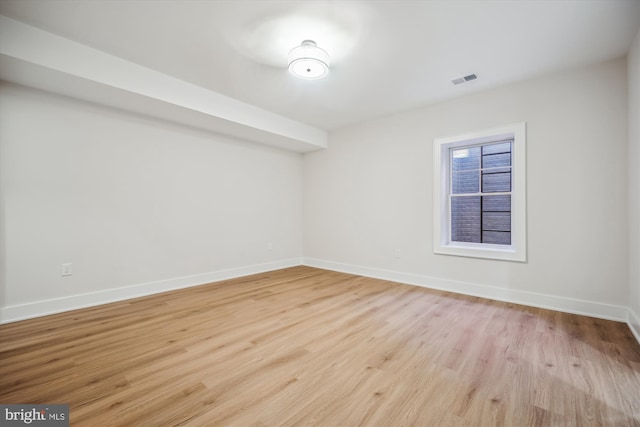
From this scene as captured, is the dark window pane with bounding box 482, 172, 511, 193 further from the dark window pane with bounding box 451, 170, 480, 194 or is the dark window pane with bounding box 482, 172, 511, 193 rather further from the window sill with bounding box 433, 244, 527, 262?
the window sill with bounding box 433, 244, 527, 262

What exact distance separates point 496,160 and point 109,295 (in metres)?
5.10

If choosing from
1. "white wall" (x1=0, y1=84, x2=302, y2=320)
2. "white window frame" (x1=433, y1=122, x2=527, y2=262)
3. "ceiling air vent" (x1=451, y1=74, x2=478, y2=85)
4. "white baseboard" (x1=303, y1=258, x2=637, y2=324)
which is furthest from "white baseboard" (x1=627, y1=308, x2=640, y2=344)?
"white wall" (x1=0, y1=84, x2=302, y2=320)

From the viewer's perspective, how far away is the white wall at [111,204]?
2652 mm

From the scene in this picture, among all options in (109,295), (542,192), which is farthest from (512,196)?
(109,295)

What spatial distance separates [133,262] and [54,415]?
2.25 meters

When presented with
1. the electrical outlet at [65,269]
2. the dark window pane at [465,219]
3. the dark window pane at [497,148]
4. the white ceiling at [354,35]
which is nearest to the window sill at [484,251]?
the dark window pane at [465,219]

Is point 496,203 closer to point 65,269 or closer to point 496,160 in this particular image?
point 496,160

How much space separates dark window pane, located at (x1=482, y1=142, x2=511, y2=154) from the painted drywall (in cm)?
111

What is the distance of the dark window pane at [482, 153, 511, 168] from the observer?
3.50m

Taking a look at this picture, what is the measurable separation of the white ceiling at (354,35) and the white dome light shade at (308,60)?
0.24 feet

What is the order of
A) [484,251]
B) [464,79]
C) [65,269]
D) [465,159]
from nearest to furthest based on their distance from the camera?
[65,269] < [464,79] < [484,251] < [465,159]

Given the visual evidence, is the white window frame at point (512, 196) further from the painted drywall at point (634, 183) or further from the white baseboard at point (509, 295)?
the painted drywall at point (634, 183)

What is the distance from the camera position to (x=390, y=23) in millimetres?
2162

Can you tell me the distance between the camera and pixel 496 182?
3551 mm
